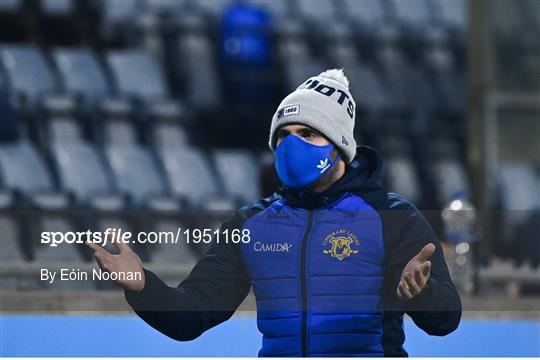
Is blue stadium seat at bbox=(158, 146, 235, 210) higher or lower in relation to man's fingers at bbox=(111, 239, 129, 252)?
higher

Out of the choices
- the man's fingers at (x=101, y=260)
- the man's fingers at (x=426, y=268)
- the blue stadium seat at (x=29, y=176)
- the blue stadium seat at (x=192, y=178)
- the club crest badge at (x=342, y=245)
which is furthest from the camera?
the blue stadium seat at (x=192, y=178)

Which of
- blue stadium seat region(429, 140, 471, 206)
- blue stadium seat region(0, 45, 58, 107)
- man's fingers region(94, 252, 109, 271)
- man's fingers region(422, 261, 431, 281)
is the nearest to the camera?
man's fingers region(422, 261, 431, 281)

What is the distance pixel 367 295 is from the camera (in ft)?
10.9

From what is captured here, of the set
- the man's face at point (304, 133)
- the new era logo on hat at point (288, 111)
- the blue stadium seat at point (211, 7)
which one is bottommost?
the man's face at point (304, 133)

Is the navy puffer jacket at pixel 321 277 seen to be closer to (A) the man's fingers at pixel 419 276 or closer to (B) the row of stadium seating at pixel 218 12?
(A) the man's fingers at pixel 419 276

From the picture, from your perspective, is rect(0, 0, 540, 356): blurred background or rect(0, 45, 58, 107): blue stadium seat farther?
rect(0, 45, 58, 107): blue stadium seat

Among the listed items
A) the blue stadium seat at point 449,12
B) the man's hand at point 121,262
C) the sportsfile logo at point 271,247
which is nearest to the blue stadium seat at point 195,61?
the blue stadium seat at point 449,12

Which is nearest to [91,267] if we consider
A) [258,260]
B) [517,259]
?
[258,260]

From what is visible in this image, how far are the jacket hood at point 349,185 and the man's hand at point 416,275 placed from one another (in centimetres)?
27

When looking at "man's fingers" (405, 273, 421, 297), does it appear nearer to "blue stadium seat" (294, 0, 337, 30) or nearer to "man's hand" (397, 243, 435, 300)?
"man's hand" (397, 243, 435, 300)

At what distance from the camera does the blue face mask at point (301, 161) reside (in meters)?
3.34

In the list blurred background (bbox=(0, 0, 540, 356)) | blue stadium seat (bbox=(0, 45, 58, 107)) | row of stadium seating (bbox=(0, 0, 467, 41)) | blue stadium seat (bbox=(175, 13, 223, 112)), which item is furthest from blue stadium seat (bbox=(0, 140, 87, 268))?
blue stadium seat (bbox=(175, 13, 223, 112))

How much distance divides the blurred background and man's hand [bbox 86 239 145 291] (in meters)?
3.54

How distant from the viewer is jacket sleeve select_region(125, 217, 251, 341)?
3.28 metres
